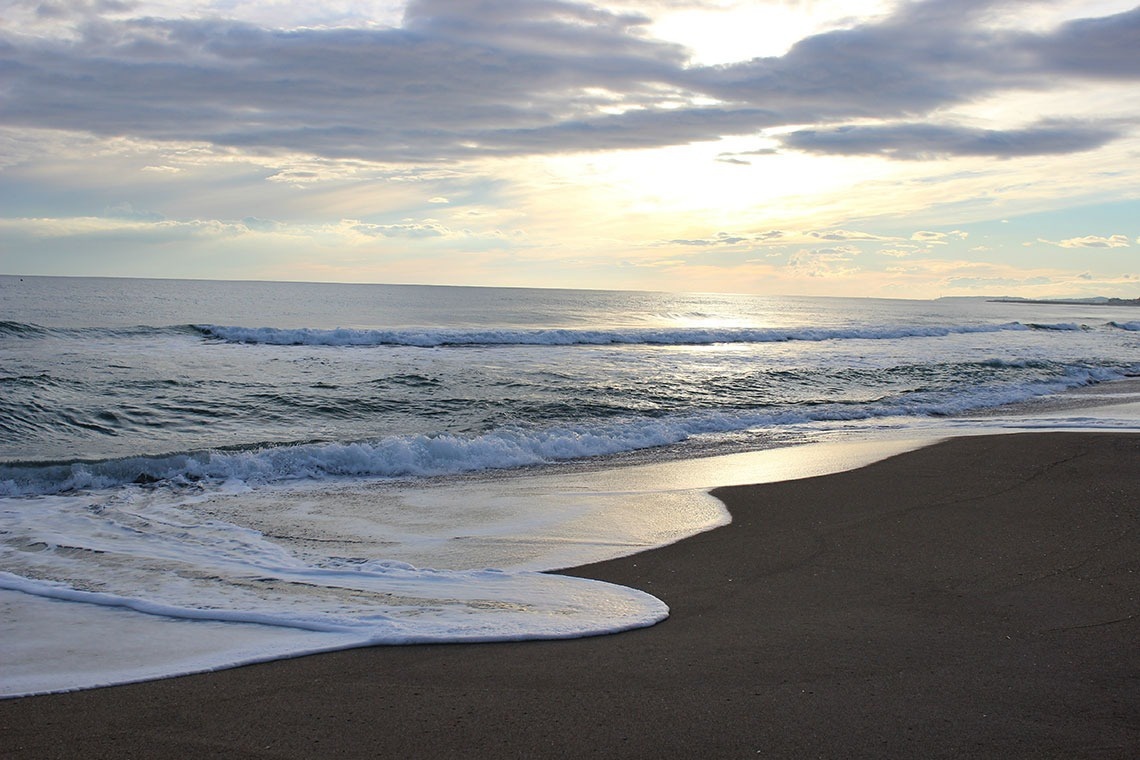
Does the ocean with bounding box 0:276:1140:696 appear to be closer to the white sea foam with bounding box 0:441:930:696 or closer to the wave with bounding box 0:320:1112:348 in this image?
the white sea foam with bounding box 0:441:930:696

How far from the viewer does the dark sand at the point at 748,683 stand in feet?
10.4

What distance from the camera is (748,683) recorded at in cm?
371

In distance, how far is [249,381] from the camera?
1748 centimetres

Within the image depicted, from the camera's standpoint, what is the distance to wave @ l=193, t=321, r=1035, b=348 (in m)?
29.4

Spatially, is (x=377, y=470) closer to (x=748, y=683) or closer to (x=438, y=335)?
(x=748, y=683)

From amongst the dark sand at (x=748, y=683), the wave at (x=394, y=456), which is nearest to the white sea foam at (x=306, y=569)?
the dark sand at (x=748, y=683)

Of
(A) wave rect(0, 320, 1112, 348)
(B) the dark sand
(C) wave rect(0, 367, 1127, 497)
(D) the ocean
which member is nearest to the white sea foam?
(D) the ocean

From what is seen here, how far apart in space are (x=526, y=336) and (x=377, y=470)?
24.0 meters

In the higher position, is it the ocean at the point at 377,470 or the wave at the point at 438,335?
the wave at the point at 438,335

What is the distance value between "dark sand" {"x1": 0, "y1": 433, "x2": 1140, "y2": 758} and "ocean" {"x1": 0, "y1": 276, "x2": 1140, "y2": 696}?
13.2 inches

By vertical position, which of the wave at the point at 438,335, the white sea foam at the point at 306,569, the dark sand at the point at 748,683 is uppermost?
the wave at the point at 438,335

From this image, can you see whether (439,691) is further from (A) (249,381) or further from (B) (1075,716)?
(A) (249,381)

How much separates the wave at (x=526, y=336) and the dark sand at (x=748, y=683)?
2471 cm

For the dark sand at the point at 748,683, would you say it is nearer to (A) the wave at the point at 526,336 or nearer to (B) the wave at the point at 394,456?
(B) the wave at the point at 394,456
